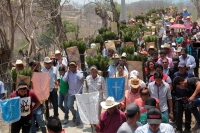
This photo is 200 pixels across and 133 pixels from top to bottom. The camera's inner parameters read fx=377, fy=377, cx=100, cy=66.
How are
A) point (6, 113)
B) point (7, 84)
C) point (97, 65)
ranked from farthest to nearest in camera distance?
point (7, 84), point (97, 65), point (6, 113)

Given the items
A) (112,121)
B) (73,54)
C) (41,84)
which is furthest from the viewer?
(73,54)

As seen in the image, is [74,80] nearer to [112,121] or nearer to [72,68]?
[72,68]

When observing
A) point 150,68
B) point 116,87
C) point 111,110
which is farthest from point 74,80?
point 111,110

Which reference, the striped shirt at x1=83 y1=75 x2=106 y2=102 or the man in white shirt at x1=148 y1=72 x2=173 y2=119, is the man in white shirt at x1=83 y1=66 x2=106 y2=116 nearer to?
the striped shirt at x1=83 y1=75 x2=106 y2=102

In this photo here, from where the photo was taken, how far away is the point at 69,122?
32.8ft

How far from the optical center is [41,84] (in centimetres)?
889

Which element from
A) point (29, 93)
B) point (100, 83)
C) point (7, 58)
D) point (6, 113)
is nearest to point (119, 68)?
point (100, 83)

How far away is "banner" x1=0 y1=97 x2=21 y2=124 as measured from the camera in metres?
7.23

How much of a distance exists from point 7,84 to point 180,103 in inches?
228

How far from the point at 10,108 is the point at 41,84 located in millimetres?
1740

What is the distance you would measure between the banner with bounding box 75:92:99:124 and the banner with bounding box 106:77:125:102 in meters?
0.75

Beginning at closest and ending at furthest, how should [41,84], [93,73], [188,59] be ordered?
1. [93,73]
2. [41,84]
3. [188,59]

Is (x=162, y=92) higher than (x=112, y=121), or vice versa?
(x=162, y=92)

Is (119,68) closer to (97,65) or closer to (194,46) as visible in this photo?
(97,65)
